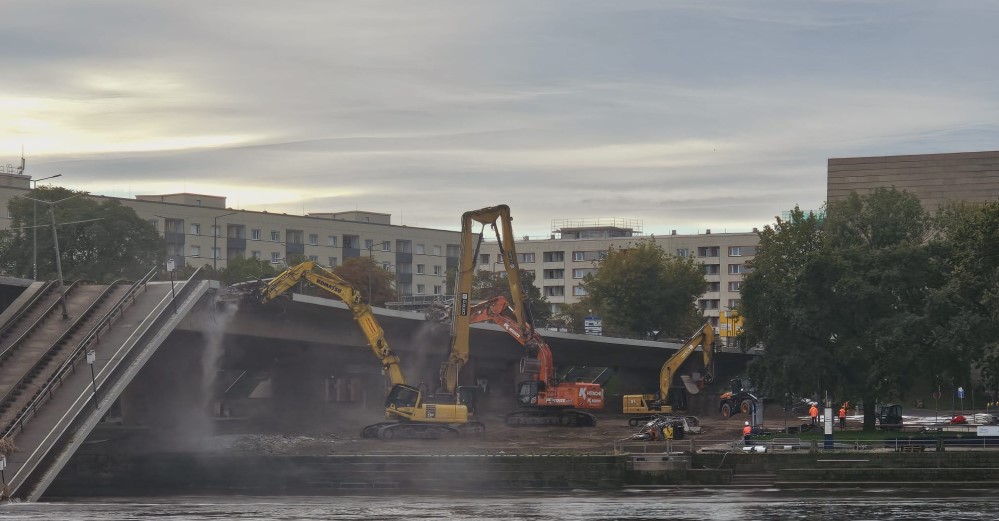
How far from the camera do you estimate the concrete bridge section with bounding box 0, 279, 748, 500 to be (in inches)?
2917

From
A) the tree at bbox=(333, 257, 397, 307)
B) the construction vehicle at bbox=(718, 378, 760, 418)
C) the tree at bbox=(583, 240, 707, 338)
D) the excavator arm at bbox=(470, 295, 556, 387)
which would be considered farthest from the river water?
the tree at bbox=(333, 257, 397, 307)

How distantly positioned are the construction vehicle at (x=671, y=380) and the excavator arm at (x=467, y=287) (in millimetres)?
11349

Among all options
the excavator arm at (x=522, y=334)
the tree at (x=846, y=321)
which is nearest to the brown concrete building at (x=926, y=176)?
the tree at (x=846, y=321)

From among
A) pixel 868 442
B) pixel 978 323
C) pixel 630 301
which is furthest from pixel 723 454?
pixel 630 301

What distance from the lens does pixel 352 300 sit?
96.1 meters

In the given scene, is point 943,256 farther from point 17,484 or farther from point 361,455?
point 17,484

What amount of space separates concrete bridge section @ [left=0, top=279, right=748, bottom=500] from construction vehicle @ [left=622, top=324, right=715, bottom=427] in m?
13.0

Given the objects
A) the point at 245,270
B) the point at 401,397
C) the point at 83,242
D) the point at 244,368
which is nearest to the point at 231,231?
the point at 245,270

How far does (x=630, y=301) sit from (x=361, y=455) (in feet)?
269

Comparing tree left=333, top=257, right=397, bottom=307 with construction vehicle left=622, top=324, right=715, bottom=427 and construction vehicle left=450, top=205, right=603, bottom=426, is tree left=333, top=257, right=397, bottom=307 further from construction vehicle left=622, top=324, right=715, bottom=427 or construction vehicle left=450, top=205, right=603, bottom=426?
construction vehicle left=450, top=205, right=603, bottom=426

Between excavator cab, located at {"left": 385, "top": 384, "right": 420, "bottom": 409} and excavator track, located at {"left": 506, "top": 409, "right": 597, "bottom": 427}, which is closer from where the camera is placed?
excavator cab, located at {"left": 385, "top": 384, "right": 420, "bottom": 409}

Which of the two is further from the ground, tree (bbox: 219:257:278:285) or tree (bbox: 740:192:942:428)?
tree (bbox: 219:257:278:285)

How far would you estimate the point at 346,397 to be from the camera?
127m

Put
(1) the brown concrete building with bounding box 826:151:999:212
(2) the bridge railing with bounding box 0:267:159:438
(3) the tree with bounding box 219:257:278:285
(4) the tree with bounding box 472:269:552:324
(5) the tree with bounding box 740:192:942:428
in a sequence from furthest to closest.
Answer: (4) the tree with bounding box 472:269:552:324
(1) the brown concrete building with bounding box 826:151:999:212
(3) the tree with bounding box 219:257:278:285
(5) the tree with bounding box 740:192:942:428
(2) the bridge railing with bounding box 0:267:159:438
